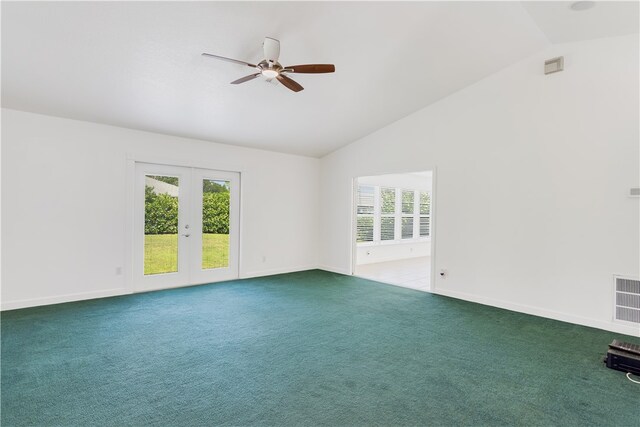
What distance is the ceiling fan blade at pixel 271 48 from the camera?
121 inches

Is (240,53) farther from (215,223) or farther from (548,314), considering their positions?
(548,314)

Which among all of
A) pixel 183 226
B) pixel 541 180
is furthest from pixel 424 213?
pixel 183 226

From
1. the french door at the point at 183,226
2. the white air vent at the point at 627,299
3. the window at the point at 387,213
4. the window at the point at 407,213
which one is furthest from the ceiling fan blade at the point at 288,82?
the window at the point at 407,213

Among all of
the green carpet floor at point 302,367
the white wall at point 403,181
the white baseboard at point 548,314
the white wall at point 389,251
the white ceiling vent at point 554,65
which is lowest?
the green carpet floor at point 302,367

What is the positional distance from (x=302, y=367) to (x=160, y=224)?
3.80 m

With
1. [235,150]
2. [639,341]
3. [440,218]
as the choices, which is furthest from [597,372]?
[235,150]

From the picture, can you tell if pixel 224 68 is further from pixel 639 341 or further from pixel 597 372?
pixel 639 341

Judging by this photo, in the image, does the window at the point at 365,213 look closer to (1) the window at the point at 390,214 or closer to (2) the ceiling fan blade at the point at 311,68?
(1) the window at the point at 390,214

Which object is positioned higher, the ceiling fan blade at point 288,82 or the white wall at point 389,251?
the ceiling fan blade at point 288,82

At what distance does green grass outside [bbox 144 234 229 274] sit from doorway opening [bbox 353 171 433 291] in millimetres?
3016

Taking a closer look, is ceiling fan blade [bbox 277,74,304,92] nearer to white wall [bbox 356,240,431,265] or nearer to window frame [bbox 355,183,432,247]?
window frame [bbox 355,183,432,247]

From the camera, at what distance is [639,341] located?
11.7 ft

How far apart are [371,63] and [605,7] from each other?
92.6 inches

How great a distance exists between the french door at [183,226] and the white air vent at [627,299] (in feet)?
18.3
